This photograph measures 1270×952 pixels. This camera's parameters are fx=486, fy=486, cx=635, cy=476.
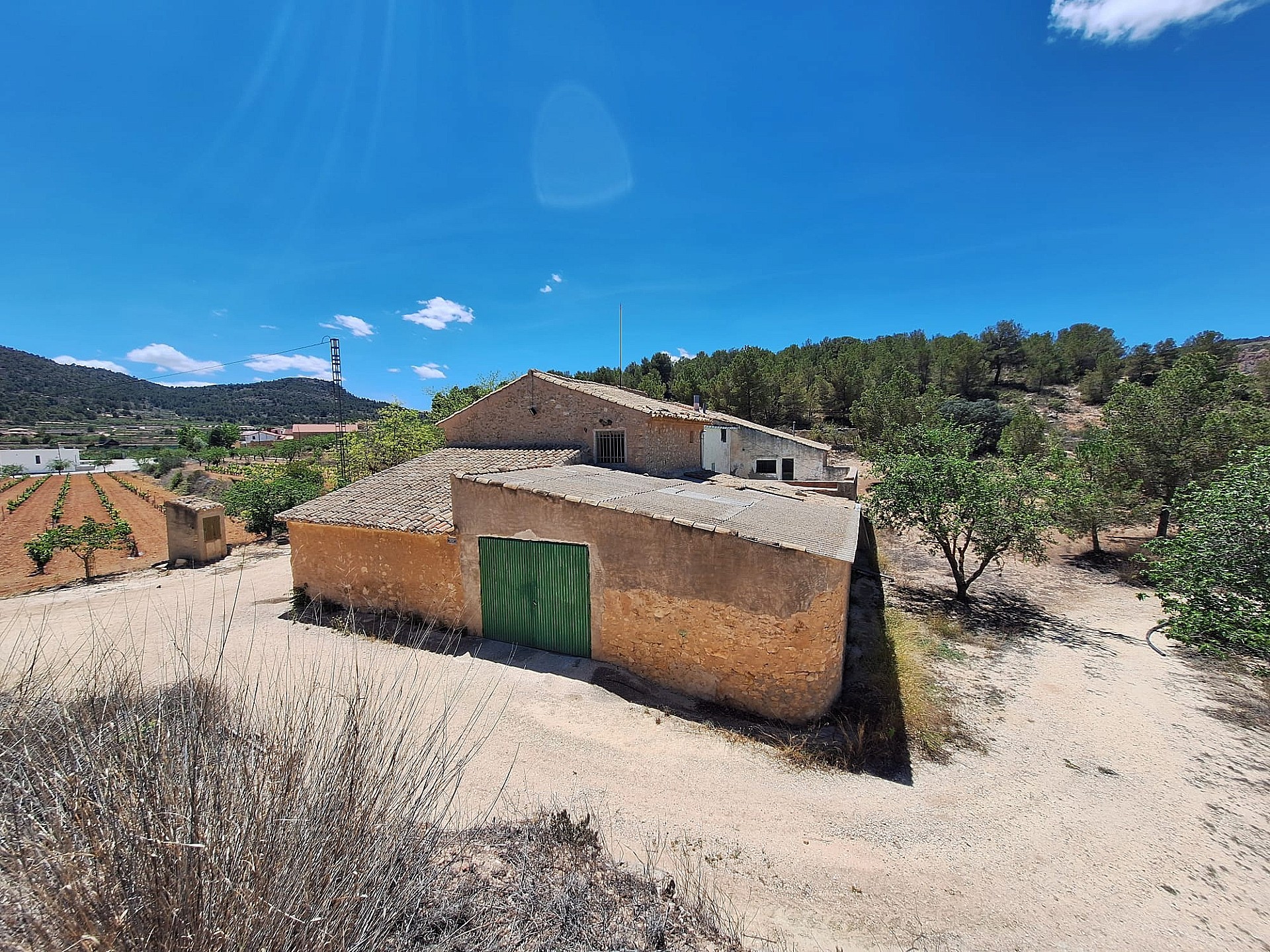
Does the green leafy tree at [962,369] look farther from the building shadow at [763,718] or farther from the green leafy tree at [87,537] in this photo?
the green leafy tree at [87,537]

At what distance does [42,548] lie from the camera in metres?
16.1

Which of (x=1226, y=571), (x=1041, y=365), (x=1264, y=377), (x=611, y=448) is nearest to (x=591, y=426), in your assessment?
(x=611, y=448)

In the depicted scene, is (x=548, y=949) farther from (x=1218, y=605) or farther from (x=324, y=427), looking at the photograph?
(x=324, y=427)

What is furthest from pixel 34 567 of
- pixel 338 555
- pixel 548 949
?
pixel 548 949

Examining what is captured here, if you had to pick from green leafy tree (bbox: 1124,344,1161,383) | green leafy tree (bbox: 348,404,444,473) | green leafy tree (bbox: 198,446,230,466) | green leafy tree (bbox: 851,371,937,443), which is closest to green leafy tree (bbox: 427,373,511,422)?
green leafy tree (bbox: 348,404,444,473)

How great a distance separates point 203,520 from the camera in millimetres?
16766

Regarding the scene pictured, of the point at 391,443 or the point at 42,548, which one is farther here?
the point at 391,443

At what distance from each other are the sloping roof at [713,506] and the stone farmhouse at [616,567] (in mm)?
57

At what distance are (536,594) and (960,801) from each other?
275 inches

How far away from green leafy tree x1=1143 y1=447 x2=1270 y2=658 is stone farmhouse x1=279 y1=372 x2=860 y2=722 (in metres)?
4.12

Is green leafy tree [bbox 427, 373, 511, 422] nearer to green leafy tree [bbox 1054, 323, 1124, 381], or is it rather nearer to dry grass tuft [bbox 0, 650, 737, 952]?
dry grass tuft [bbox 0, 650, 737, 952]

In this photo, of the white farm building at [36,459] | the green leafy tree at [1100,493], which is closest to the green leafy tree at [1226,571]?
the green leafy tree at [1100,493]

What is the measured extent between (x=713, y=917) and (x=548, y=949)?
5.45 feet

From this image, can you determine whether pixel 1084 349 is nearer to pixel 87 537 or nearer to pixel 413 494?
pixel 413 494
